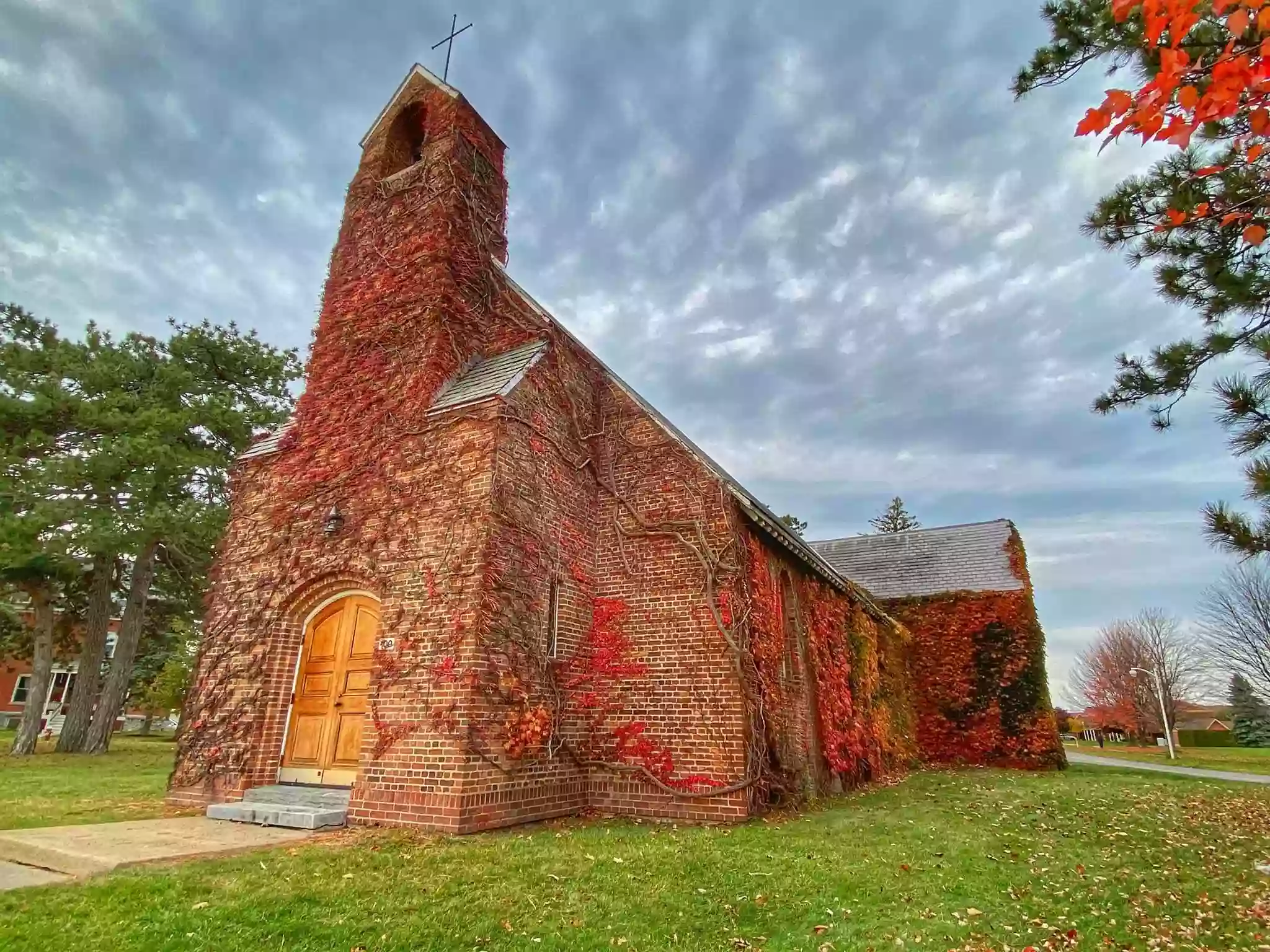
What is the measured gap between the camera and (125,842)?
5645 mm

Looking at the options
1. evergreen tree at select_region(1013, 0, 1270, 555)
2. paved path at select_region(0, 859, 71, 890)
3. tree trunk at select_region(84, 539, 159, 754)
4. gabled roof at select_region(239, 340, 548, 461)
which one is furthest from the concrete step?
tree trunk at select_region(84, 539, 159, 754)

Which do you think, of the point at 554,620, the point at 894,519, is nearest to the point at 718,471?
the point at 554,620

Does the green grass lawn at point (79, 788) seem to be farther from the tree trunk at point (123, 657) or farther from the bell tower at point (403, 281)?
the bell tower at point (403, 281)

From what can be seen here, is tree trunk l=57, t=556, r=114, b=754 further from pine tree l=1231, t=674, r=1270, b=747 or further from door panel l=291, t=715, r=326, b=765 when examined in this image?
pine tree l=1231, t=674, r=1270, b=747

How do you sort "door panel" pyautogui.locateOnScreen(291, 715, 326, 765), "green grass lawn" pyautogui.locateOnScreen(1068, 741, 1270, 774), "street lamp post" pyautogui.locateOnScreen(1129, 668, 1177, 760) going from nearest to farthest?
"door panel" pyautogui.locateOnScreen(291, 715, 326, 765) < "green grass lawn" pyautogui.locateOnScreen(1068, 741, 1270, 774) < "street lamp post" pyautogui.locateOnScreen(1129, 668, 1177, 760)

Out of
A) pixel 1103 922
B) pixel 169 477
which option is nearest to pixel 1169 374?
pixel 1103 922

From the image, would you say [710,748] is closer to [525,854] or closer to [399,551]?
[525,854]

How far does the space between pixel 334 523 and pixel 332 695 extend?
2.11m

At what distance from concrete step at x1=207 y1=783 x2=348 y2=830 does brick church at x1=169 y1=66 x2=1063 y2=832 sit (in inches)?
8.0

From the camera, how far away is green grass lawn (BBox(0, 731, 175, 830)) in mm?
7352

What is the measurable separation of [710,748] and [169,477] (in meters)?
15.9

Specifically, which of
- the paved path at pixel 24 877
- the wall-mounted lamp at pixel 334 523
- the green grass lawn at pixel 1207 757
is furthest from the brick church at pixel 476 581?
the green grass lawn at pixel 1207 757

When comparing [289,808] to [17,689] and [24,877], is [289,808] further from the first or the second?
[17,689]

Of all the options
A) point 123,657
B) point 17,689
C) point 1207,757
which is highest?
point 123,657
